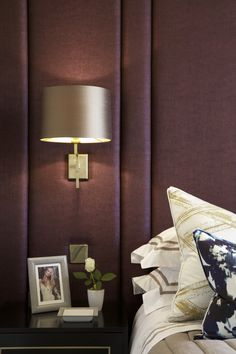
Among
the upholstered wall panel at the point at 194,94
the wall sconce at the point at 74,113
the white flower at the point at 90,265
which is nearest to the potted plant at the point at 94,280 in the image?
the white flower at the point at 90,265

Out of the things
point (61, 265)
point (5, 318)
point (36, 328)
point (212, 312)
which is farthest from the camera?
point (61, 265)

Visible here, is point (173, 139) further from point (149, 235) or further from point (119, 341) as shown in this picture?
point (119, 341)

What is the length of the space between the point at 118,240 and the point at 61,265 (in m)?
0.31

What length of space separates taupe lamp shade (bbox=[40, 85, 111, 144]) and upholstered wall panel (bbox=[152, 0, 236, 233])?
412 mm

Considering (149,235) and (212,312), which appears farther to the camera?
(149,235)

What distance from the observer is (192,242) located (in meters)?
2.05

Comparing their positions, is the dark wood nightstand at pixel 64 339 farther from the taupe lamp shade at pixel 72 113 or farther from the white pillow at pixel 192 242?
the taupe lamp shade at pixel 72 113

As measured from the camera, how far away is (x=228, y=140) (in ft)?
8.52

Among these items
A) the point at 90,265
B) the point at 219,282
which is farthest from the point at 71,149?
the point at 219,282

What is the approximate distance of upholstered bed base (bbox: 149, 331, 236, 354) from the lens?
1.62 m

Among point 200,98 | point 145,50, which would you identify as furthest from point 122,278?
point 145,50

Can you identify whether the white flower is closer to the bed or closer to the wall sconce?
the bed

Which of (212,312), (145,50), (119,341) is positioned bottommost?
(119,341)

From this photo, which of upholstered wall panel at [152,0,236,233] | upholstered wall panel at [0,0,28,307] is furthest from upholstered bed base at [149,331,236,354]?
upholstered wall panel at [0,0,28,307]
